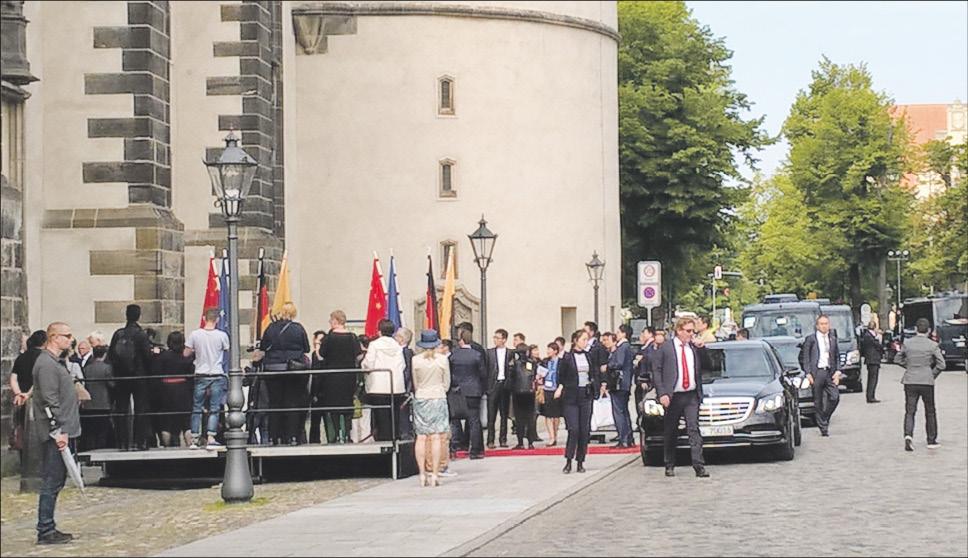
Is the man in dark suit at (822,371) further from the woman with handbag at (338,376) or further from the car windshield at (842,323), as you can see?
the car windshield at (842,323)

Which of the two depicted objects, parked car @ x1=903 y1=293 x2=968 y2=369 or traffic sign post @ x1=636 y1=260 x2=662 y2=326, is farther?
parked car @ x1=903 y1=293 x2=968 y2=369

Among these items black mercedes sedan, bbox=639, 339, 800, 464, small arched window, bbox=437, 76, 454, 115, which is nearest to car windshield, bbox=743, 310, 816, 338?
small arched window, bbox=437, 76, 454, 115

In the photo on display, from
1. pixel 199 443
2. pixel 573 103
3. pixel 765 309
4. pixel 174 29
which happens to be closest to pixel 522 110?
pixel 573 103

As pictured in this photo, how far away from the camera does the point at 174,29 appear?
110ft

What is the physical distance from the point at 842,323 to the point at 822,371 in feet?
60.6

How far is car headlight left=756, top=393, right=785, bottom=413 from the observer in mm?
22906

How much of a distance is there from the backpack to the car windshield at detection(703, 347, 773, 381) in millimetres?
7722

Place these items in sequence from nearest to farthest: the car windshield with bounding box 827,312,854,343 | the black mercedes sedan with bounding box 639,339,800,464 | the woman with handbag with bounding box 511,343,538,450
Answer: the black mercedes sedan with bounding box 639,339,800,464, the woman with handbag with bounding box 511,343,538,450, the car windshield with bounding box 827,312,854,343

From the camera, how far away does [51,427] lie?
15328mm

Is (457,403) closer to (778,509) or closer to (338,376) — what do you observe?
(338,376)

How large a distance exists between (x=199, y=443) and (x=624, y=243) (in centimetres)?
3796

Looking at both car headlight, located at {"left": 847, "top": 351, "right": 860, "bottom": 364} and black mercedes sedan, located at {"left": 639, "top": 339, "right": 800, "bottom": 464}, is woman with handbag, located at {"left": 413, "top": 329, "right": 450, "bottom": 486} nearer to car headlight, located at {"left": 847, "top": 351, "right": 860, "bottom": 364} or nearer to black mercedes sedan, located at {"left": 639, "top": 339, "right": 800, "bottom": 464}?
black mercedes sedan, located at {"left": 639, "top": 339, "right": 800, "bottom": 464}

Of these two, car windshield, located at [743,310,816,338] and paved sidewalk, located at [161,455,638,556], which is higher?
car windshield, located at [743,310,816,338]

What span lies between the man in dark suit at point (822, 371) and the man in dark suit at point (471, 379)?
19.9ft
